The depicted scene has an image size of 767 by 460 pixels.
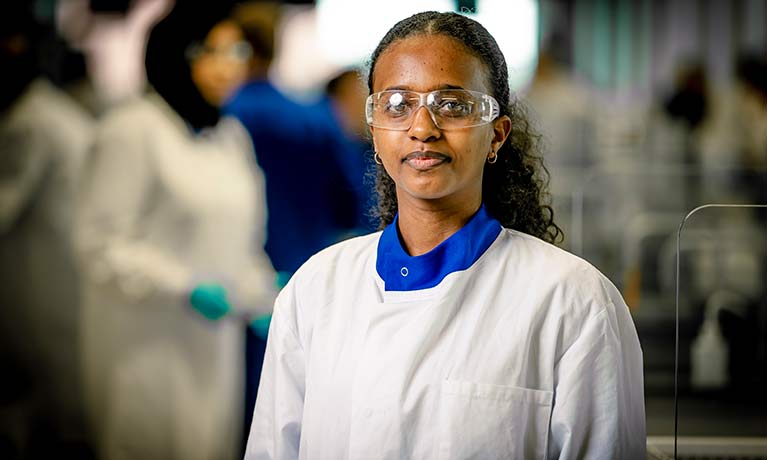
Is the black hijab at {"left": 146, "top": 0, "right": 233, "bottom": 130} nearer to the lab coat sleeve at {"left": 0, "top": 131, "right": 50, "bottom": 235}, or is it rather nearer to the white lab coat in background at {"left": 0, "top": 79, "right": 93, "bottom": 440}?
the white lab coat in background at {"left": 0, "top": 79, "right": 93, "bottom": 440}

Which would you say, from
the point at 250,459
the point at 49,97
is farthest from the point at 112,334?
the point at 250,459

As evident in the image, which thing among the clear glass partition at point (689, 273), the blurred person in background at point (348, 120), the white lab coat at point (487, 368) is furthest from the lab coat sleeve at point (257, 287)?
Answer: the white lab coat at point (487, 368)

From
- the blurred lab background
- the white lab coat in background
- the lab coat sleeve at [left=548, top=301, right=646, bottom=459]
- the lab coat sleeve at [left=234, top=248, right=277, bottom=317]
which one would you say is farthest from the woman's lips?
the white lab coat in background

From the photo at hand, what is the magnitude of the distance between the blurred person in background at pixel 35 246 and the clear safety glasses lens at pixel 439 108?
186 cm

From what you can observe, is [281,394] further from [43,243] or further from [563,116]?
[563,116]

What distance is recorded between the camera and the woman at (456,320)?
954 millimetres

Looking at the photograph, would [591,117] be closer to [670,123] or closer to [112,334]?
[670,123]

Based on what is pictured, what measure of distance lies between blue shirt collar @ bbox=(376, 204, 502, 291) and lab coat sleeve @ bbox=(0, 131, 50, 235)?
6.20 feet

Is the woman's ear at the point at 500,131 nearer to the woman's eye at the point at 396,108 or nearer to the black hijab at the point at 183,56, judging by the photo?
the woman's eye at the point at 396,108

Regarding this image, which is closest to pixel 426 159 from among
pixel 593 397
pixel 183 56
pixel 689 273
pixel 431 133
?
pixel 431 133

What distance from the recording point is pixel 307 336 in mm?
1088

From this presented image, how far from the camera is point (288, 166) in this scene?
2.62 m

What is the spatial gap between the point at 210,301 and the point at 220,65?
63cm

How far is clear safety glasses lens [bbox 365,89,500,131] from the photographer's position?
3.18 ft
